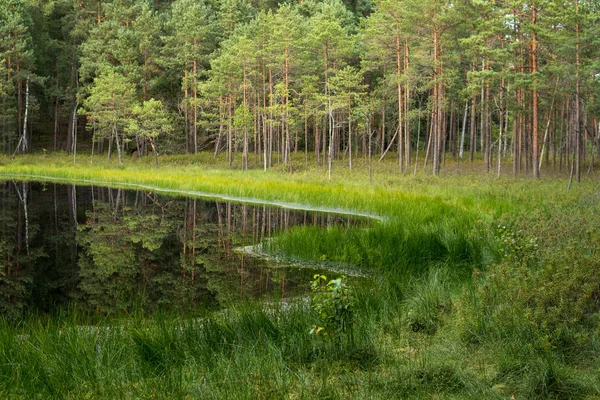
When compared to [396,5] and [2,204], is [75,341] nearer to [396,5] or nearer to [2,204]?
[2,204]

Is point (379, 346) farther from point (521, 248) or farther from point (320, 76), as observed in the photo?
point (320, 76)

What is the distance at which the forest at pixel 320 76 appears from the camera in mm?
27891

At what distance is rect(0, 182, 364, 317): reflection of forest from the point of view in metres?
7.65

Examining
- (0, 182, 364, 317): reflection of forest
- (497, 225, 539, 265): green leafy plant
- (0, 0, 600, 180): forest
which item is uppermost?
(0, 0, 600, 180): forest

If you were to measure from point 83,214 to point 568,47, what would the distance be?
23180 mm

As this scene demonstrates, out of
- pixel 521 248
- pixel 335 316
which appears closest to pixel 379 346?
pixel 335 316

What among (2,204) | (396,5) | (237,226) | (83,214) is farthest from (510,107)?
(2,204)

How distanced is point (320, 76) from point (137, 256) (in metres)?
35.7

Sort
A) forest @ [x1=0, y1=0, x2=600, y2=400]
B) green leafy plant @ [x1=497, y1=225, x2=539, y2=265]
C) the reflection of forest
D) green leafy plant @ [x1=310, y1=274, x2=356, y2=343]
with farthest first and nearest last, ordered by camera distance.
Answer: the reflection of forest < green leafy plant @ [x1=497, y1=225, x2=539, y2=265] < green leafy plant @ [x1=310, y1=274, x2=356, y2=343] < forest @ [x1=0, y1=0, x2=600, y2=400]

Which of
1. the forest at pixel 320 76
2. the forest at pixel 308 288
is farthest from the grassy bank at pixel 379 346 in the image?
the forest at pixel 320 76

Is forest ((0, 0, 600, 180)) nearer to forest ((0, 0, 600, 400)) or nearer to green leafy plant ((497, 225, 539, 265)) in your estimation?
forest ((0, 0, 600, 400))

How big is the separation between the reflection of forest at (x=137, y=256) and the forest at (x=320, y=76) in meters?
15.6

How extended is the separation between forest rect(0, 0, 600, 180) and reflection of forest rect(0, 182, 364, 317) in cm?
1562

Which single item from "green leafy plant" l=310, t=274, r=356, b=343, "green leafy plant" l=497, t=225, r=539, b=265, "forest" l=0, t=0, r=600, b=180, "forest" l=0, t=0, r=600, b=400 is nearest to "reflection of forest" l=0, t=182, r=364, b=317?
"forest" l=0, t=0, r=600, b=400
